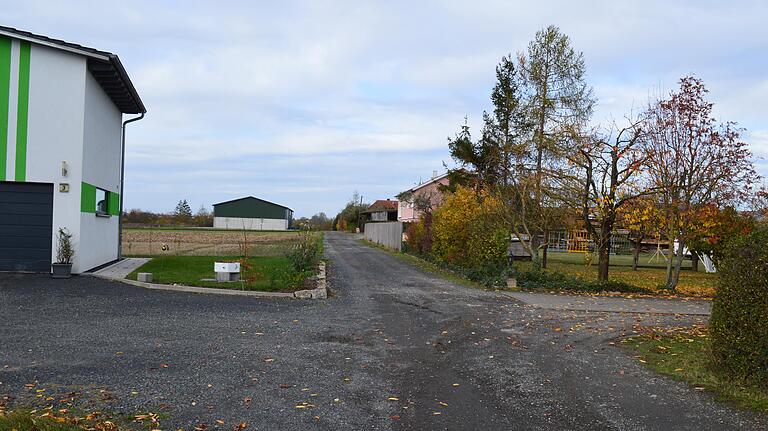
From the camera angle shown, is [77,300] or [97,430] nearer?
[97,430]

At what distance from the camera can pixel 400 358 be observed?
7.45 meters

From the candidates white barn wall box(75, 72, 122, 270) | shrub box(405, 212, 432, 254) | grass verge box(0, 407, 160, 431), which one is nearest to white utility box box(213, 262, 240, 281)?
white barn wall box(75, 72, 122, 270)

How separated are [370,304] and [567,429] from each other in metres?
7.48

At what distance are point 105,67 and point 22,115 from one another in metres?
2.24

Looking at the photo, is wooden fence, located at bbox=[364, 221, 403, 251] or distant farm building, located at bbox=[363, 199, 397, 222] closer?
wooden fence, located at bbox=[364, 221, 403, 251]

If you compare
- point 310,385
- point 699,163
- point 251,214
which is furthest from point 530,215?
point 251,214

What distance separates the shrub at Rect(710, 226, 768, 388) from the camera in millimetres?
5828

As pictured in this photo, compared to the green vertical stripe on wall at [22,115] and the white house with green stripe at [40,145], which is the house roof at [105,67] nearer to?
the white house with green stripe at [40,145]

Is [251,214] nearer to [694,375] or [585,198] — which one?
[585,198]

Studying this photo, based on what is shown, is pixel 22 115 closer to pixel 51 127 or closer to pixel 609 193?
pixel 51 127

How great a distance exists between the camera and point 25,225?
14148mm

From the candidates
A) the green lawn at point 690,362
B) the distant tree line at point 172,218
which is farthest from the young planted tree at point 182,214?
the green lawn at point 690,362

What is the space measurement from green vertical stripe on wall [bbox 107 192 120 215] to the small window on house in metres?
0.24

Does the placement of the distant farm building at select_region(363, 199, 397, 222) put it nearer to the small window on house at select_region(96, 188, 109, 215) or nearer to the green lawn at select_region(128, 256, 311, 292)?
the green lawn at select_region(128, 256, 311, 292)
